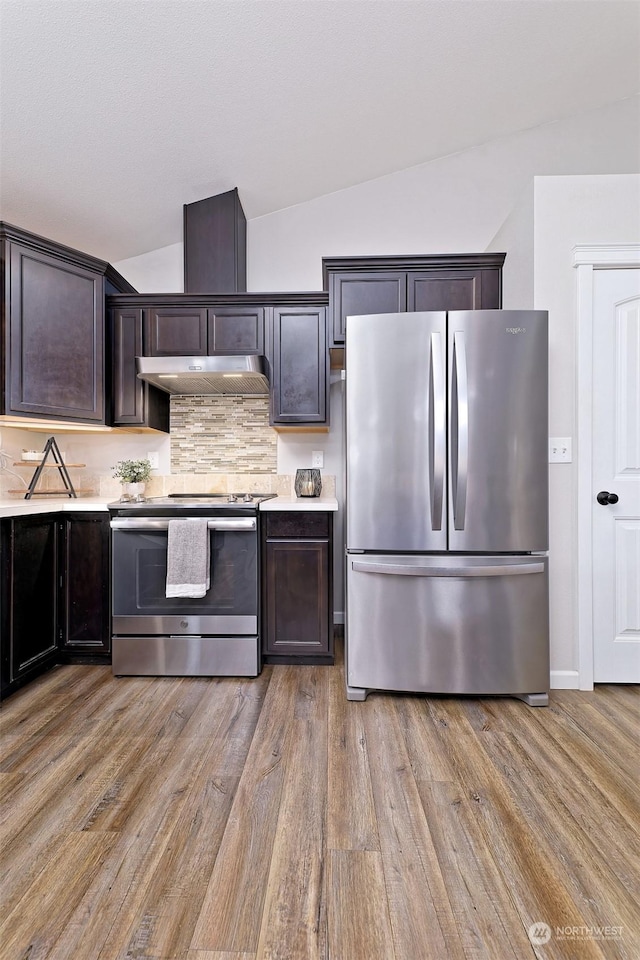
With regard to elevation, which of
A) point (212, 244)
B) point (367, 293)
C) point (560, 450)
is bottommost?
point (560, 450)

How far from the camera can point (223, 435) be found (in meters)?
3.28

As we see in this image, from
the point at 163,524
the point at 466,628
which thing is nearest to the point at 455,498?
the point at 466,628

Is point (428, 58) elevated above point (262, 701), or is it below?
above

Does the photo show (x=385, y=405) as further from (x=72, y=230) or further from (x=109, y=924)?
(x=72, y=230)

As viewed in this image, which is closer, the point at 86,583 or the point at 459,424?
the point at 459,424

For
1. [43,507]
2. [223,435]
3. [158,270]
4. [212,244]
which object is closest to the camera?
[43,507]

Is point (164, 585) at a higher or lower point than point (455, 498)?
lower

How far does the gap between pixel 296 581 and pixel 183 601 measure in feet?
2.10

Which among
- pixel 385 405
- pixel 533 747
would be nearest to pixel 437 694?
pixel 533 747

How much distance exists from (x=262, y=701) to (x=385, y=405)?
1567 millimetres

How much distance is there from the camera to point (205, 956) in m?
1.00

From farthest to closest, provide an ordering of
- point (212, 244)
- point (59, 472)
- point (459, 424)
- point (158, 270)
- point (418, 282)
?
point (158, 270)
point (59, 472)
point (212, 244)
point (418, 282)
point (459, 424)

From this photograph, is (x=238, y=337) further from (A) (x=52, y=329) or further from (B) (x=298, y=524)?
(B) (x=298, y=524)

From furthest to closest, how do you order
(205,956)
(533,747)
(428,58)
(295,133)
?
1. (295,133)
2. (428,58)
3. (533,747)
4. (205,956)
